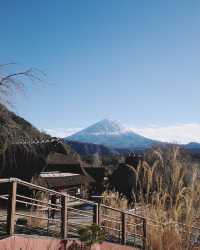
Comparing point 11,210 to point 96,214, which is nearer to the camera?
point 11,210

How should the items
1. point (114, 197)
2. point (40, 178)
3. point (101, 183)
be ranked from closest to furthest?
point (114, 197), point (40, 178), point (101, 183)

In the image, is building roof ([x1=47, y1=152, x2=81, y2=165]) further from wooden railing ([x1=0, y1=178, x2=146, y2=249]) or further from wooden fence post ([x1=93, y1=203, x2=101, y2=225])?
wooden fence post ([x1=93, y1=203, x2=101, y2=225])

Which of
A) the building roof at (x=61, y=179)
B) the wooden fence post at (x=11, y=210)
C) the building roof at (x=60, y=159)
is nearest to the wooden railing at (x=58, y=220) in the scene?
the wooden fence post at (x=11, y=210)

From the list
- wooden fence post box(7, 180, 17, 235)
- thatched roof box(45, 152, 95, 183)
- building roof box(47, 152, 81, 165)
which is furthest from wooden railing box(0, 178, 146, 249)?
thatched roof box(45, 152, 95, 183)

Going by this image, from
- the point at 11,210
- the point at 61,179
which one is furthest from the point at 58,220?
the point at 61,179


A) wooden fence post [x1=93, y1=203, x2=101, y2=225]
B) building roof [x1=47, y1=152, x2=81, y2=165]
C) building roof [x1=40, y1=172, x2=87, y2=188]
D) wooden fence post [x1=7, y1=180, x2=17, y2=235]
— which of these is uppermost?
building roof [x1=47, y1=152, x2=81, y2=165]

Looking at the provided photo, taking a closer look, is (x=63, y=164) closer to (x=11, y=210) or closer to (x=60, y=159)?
(x=60, y=159)

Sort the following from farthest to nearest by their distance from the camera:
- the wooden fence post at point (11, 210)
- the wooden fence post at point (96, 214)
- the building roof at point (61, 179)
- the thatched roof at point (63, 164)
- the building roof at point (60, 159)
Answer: the thatched roof at point (63, 164), the building roof at point (60, 159), the building roof at point (61, 179), the wooden fence post at point (96, 214), the wooden fence post at point (11, 210)

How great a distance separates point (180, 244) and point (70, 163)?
2575 centimetres

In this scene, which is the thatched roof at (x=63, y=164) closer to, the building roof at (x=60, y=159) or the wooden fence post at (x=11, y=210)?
the building roof at (x=60, y=159)

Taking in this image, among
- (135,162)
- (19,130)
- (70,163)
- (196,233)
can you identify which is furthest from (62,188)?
(196,233)

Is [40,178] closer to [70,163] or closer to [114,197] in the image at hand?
[70,163]

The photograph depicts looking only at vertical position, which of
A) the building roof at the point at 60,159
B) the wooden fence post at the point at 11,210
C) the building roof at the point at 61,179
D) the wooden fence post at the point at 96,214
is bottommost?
the building roof at the point at 61,179

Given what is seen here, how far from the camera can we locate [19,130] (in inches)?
345
